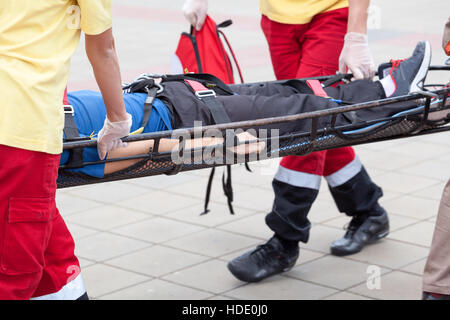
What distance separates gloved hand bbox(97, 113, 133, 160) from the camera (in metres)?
2.54

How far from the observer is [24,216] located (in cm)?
223

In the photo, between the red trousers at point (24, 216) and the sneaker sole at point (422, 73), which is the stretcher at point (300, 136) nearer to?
the sneaker sole at point (422, 73)

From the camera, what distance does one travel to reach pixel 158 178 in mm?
5301

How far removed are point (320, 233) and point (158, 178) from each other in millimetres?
1397

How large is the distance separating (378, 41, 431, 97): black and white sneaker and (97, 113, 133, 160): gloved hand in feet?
4.17

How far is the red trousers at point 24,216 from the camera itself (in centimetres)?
221

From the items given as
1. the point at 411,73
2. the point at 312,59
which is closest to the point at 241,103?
the point at 411,73

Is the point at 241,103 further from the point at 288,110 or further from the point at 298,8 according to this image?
the point at 298,8

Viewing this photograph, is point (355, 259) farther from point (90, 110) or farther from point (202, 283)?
point (90, 110)

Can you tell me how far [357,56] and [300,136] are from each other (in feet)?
2.40

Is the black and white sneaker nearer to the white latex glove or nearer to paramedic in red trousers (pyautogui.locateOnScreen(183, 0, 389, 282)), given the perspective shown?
paramedic in red trousers (pyautogui.locateOnScreen(183, 0, 389, 282))

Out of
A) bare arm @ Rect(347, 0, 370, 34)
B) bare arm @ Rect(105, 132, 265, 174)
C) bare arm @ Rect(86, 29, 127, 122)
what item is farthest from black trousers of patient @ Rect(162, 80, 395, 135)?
bare arm @ Rect(86, 29, 127, 122)

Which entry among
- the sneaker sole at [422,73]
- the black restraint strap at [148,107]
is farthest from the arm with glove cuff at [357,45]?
the black restraint strap at [148,107]

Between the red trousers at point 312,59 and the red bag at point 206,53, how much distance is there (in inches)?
11.3
